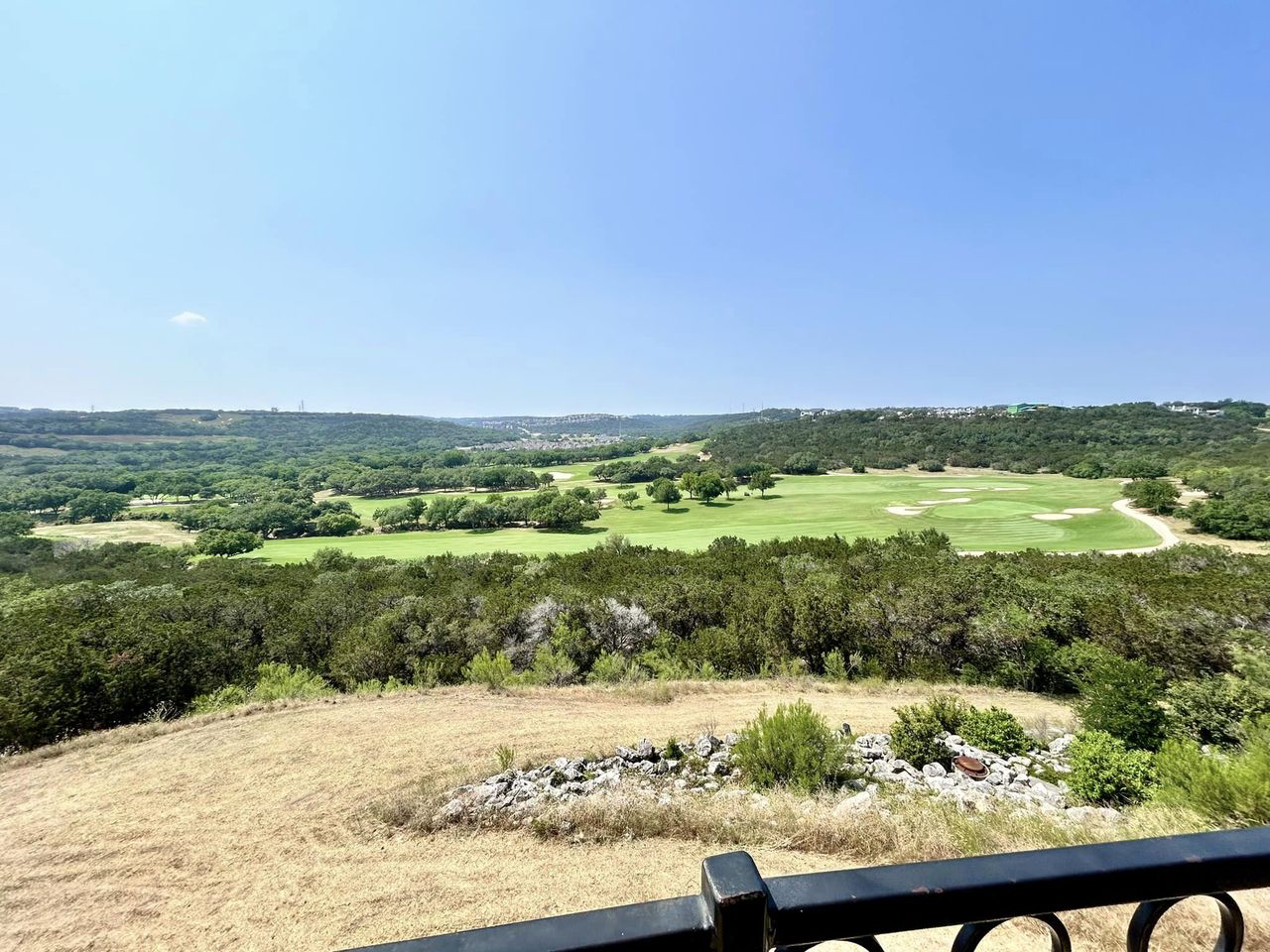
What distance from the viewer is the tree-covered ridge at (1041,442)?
291 ft

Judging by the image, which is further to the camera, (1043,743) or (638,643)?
(638,643)

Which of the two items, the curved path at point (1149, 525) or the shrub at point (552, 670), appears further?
the curved path at point (1149, 525)

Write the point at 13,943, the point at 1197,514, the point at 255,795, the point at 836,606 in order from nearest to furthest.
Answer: the point at 13,943
the point at 255,795
the point at 836,606
the point at 1197,514

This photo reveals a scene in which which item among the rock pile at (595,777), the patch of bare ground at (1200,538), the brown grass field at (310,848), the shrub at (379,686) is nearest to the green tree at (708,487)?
the patch of bare ground at (1200,538)

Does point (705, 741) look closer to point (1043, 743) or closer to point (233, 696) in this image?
point (1043, 743)

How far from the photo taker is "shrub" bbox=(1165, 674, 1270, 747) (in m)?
11.8

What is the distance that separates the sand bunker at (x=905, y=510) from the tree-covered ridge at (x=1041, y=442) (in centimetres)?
4066

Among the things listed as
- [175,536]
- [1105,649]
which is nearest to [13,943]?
[1105,649]

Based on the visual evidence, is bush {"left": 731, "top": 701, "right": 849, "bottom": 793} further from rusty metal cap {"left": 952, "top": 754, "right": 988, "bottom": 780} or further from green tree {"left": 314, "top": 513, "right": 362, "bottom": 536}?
green tree {"left": 314, "top": 513, "right": 362, "bottom": 536}

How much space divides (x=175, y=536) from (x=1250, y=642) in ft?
321

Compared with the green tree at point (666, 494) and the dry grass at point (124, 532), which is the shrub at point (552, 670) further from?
the dry grass at point (124, 532)

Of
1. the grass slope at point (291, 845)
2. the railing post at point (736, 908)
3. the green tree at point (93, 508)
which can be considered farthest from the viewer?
the green tree at point (93, 508)

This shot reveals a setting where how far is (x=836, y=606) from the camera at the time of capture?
21.3 meters

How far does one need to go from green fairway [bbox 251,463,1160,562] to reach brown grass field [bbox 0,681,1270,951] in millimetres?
40249
